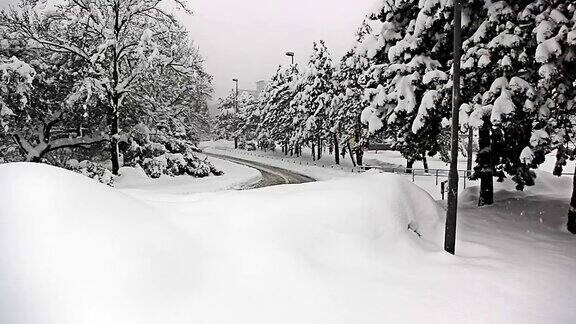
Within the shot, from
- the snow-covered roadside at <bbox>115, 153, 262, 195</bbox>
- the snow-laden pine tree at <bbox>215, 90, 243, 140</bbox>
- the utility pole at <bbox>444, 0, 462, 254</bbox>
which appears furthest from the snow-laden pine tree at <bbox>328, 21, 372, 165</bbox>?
the snow-laden pine tree at <bbox>215, 90, 243, 140</bbox>

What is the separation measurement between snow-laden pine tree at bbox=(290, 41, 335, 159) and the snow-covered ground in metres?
33.2

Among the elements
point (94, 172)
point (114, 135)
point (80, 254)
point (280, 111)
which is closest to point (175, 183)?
point (114, 135)

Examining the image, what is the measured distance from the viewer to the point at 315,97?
41.6 meters

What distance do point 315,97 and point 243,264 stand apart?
37221mm

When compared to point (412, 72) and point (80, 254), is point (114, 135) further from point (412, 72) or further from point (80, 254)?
point (80, 254)

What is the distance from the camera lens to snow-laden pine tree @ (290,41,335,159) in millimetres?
40094

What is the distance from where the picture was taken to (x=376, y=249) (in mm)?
6422

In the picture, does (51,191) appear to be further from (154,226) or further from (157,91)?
(157,91)

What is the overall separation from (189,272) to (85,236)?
1.18 meters

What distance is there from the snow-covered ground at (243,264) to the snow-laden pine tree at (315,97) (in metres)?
33.2

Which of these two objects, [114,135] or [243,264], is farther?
[114,135]

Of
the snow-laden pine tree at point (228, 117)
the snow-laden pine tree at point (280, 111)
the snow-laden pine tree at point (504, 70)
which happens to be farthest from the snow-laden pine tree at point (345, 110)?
the snow-laden pine tree at point (228, 117)

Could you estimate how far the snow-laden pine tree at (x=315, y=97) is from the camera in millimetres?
40094

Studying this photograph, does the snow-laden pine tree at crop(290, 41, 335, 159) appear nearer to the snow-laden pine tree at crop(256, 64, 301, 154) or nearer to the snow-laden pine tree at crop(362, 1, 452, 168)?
the snow-laden pine tree at crop(256, 64, 301, 154)
